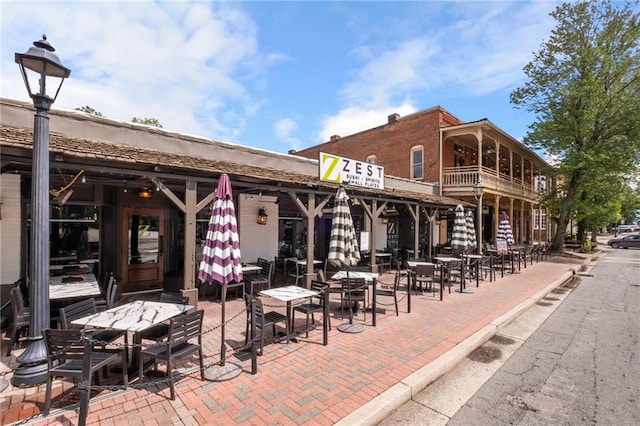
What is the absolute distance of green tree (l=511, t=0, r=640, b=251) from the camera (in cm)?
1836

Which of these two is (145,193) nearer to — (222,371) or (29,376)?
(29,376)

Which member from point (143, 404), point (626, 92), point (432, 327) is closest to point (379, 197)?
point (432, 327)

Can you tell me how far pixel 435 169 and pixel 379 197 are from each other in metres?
10.2

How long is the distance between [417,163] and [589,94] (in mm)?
10280

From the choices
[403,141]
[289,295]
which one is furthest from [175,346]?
[403,141]

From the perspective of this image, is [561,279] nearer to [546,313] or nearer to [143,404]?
[546,313]

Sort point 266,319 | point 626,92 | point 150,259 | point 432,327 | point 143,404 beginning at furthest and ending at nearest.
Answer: point 626,92 → point 150,259 → point 432,327 → point 266,319 → point 143,404

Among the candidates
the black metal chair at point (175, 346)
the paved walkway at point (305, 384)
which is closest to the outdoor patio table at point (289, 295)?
the paved walkway at point (305, 384)

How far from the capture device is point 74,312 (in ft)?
14.5

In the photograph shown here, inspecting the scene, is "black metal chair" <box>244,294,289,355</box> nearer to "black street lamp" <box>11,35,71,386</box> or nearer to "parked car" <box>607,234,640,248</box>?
"black street lamp" <box>11,35,71,386</box>

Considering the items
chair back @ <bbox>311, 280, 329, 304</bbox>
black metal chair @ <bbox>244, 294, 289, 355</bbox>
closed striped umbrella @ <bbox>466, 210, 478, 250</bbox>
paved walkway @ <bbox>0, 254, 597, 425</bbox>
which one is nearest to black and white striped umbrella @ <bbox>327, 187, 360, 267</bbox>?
chair back @ <bbox>311, 280, 329, 304</bbox>

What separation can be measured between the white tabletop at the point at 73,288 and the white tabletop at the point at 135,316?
1512 mm

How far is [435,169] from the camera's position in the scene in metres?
20.1

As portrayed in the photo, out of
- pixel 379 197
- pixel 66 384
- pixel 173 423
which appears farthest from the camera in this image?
pixel 379 197
